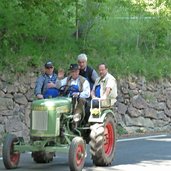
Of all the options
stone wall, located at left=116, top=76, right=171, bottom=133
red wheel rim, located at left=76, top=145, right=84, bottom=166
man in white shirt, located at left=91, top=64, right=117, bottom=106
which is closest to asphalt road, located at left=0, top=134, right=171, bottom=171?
red wheel rim, located at left=76, top=145, right=84, bottom=166

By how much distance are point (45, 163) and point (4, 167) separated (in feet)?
3.72

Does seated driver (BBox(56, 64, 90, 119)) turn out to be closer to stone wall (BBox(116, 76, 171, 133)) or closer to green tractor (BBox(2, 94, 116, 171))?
green tractor (BBox(2, 94, 116, 171))

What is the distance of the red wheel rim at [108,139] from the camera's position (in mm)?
12938

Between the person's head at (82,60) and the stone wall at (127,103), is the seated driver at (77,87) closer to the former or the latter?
the person's head at (82,60)

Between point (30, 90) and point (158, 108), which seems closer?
point (30, 90)

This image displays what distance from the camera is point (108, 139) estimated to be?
13117 millimetres

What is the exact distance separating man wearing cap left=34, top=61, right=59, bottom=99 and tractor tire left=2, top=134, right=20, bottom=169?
1.10 metres

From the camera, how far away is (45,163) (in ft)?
42.5

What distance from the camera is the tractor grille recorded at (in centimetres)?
1182

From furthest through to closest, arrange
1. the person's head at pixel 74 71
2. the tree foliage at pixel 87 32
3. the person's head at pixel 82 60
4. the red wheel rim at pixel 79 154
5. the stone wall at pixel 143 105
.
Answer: the stone wall at pixel 143 105, the tree foliage at pixel 87 32, the person's head at pixel 82 60, the person's head at pixel 74 71, the red wheel rim at pixel 79 154

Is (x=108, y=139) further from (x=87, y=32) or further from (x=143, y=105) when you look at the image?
(x=87, y=32)

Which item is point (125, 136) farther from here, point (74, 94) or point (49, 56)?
point (74, 94)

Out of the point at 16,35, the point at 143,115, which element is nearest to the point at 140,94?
the point at 143,115

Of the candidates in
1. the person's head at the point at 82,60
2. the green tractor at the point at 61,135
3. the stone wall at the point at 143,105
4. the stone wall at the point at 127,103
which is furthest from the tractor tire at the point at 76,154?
the stone wall at the point at 143,105
